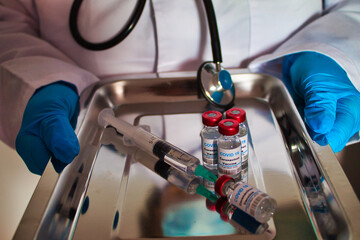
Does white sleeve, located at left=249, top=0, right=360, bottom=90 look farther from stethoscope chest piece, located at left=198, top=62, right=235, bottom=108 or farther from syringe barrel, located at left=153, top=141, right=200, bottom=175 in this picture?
syringe barrel, located at left=153, top=141, right=200, bottom=175

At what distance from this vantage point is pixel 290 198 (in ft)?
1.81

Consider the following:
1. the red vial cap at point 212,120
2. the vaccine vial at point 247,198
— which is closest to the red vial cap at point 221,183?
the vaccine vial at point 247,198

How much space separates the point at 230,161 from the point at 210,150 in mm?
53

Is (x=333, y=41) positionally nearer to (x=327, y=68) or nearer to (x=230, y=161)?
(x=327, y=68)

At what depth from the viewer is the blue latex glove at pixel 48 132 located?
24.5 inches

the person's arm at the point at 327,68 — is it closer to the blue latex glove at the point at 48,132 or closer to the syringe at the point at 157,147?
the syringe at the point at 157,147

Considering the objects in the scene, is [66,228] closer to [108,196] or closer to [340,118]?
[108,196]

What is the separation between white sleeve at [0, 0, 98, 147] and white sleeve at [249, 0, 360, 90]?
463mm

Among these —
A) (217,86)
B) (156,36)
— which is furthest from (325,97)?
(156,36)

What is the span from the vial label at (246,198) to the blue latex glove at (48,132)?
0.97 ft

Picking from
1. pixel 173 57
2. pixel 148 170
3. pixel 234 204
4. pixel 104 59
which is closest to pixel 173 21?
pixel 173 57

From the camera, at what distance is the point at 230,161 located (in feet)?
1.88

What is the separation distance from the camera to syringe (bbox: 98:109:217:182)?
60 cm

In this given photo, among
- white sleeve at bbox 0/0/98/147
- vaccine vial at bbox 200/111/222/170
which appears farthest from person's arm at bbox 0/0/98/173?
vaccine vial at bbox 200/111/222/170
